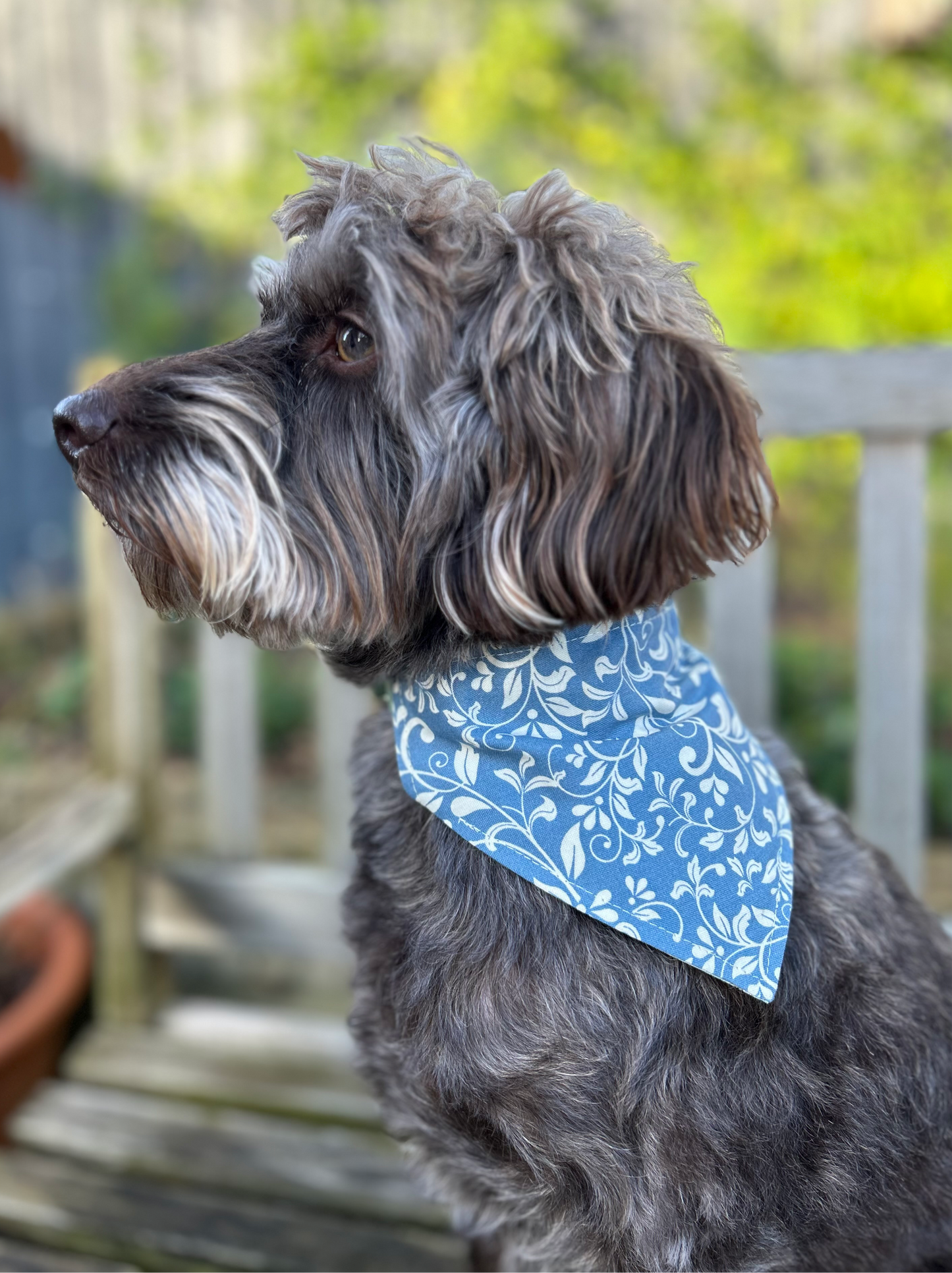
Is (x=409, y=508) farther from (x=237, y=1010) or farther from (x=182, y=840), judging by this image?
(x=182, y=840)

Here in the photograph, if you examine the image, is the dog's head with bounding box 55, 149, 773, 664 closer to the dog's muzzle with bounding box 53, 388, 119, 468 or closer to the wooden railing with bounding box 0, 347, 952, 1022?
the dog's muzzle with bounding box 53, 388, 119, 468

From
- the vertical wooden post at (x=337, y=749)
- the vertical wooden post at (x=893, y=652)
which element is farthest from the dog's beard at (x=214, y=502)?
the vertical wooden post at (x=893, y=652)

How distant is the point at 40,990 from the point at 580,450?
198 cm

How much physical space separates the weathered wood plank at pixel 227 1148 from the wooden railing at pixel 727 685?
360 mm

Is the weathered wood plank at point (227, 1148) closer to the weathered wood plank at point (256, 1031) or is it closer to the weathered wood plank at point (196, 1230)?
the weathered wood plank at point (196, 1230)

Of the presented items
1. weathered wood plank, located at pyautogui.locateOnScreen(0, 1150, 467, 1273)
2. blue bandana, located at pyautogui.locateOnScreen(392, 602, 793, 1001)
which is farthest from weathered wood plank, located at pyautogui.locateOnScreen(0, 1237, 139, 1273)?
blue bandana, located at pyautogui.locateOnScreen(392, 602, 793, 1001)

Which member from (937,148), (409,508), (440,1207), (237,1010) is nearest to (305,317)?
(409,508)

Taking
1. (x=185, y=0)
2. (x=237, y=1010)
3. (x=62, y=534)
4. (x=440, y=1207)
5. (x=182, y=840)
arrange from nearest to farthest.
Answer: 1. (x=440, y=1207)
2. (x=237, y=1010)
3. (x=182, y=840)
4. (x=185, y=0)
5. (x=62, y=534)

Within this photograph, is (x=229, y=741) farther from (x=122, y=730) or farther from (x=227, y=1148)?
(x=227, y=1148)

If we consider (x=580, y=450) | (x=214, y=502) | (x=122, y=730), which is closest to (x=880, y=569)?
(x=580, y=450)

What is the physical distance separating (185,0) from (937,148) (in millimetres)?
3257

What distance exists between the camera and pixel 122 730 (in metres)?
2.53

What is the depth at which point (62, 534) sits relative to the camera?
501 centimetres

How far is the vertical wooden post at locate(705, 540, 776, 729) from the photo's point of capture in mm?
2029
